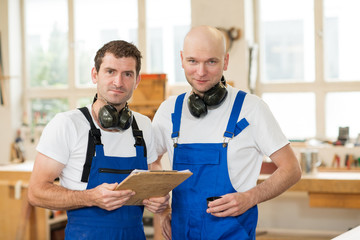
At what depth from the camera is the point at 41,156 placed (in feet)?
6.61

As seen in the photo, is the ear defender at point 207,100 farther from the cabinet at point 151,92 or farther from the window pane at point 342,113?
the window pane at point 342,113

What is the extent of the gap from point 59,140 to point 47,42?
A: 4671 millimetres

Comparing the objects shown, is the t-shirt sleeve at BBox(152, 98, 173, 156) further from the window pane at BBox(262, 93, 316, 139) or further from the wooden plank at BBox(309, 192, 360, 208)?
the window pane at BBox(262, 93, 316, 139)

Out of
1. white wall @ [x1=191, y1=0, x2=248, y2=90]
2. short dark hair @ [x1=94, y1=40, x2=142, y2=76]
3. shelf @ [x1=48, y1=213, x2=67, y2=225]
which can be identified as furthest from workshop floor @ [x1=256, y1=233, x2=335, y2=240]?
short dark hair @ [x1=94, y1=40, x2=142, y2=76]

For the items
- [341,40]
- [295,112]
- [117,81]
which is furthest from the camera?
[295,112]

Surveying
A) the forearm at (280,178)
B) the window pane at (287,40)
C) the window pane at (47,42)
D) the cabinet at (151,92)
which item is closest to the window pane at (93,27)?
the window pane at (47,42)

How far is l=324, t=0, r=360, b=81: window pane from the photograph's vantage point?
518cm

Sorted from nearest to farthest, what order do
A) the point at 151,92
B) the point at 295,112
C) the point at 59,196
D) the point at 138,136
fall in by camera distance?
the point at 59,196, the point at 138,136, the point at 151,92, the point at 295,112

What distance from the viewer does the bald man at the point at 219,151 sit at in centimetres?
213

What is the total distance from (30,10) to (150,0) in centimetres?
172

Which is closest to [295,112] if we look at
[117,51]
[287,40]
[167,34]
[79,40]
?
[287,40]

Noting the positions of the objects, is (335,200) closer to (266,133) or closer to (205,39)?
(266,133)

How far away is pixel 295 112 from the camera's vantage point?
17.6 ft

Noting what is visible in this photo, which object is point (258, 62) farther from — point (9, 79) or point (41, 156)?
point (41, 156)
